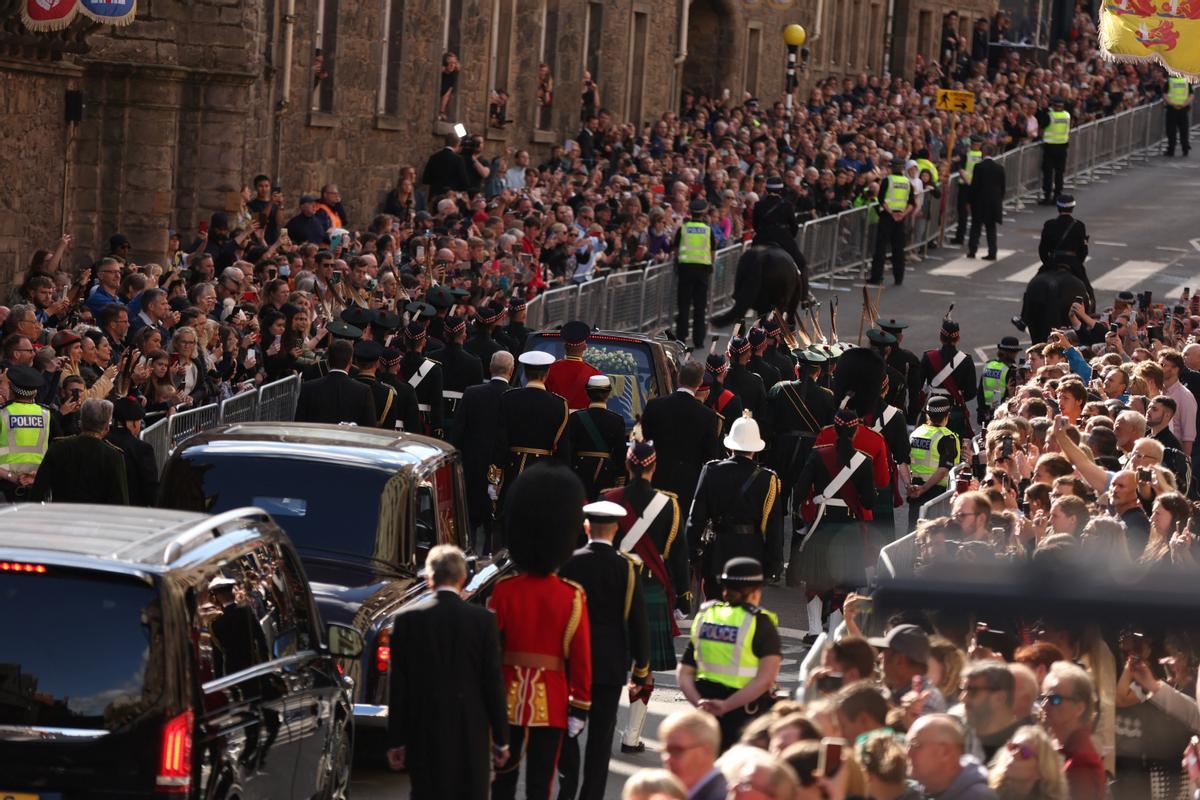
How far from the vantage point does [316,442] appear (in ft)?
40.1

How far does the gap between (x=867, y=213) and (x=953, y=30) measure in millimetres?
25645

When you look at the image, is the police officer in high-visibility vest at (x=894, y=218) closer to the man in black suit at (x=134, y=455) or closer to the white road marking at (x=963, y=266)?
the white road marking at (x=963, y=266)

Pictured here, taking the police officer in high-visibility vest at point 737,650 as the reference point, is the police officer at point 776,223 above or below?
above

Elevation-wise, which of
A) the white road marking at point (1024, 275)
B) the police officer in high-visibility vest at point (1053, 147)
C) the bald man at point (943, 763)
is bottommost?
the bald man at point (943, 763)

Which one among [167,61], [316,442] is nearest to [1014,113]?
[167,61]

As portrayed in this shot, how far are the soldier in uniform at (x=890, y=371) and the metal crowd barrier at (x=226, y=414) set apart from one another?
213 inches

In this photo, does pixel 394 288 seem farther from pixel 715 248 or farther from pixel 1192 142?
pixel 1192 142

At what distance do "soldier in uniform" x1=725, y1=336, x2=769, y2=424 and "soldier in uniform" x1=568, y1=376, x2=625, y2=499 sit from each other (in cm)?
277

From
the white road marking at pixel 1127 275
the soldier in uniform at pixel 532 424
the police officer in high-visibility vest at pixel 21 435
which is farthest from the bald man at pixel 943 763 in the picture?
the white road marking at pixel 1127 275

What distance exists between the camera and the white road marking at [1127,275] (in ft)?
121

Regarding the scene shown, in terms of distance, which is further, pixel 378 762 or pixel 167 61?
pixel 167 61

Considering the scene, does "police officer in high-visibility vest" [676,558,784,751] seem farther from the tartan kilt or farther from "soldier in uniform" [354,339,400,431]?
"soldier in uniform" [354,339,400,431]

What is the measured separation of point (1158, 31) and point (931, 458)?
4.46 metres

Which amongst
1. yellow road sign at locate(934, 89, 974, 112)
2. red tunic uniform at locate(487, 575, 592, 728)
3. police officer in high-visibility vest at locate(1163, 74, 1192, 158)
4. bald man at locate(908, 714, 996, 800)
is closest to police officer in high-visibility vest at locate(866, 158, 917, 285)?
yellow road sign at locate(934, 89, 974, 112)
